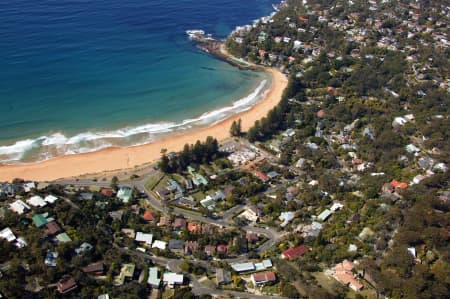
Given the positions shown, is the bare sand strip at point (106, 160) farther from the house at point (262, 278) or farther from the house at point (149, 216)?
the house at point (262, 278)

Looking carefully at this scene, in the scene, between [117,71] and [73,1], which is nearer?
[117,71]

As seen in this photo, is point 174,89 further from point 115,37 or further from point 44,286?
point 44,286

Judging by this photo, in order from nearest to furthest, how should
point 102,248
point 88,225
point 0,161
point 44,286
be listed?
point 44,286 → point 102,248 → point 88,225 → point 0,161

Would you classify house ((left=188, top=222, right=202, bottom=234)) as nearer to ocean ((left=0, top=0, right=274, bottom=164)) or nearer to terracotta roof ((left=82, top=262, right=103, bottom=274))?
terracotta roof ((left=82, top=262, right=103, bottom=274))

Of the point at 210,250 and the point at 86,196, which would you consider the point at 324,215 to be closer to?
the point at 210,250

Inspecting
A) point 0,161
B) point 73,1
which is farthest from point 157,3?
point 0,161

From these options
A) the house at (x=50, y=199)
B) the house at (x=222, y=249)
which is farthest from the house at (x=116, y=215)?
the house at (x=222, y=249)

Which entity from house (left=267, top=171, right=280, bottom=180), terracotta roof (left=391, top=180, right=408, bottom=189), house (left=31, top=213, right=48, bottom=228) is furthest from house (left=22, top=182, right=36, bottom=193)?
terracotta roof (left=391, top=180, right=408, bottom=189)
